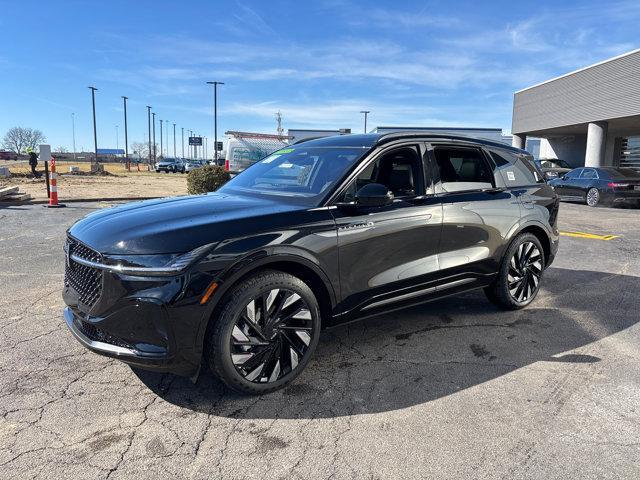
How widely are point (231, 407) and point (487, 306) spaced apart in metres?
3.19

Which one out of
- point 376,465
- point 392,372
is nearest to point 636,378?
point 392,372

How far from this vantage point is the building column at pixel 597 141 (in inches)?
965

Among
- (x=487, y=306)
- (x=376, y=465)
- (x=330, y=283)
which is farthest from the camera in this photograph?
(x=487, y=306)

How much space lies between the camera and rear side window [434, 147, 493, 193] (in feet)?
14.1

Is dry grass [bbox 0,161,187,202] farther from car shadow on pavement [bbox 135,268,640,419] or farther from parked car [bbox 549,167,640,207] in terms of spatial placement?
parked car [bbox 549,167,640,207]

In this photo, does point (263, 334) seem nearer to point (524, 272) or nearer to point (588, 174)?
point (524, 272)

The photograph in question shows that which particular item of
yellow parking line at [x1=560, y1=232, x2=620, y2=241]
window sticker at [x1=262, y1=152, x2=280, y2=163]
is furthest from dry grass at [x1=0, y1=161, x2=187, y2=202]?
yellow parking line at [x1=560, y1=232, x2=620, y2=241]

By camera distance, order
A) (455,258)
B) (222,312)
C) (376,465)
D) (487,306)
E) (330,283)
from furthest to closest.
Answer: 1. (487,306)
2. (455,258)
3. (330,283)
4. (222,312)
5. (376,465)

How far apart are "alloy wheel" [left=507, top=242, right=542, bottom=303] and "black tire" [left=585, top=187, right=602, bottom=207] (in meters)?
13.0

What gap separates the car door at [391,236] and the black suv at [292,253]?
1cm

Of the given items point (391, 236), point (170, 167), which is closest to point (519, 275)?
point (391, 236)

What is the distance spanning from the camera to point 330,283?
3.41 m

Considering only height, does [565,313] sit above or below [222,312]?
below

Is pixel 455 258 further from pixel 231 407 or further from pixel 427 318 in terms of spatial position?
pixel 231 407
